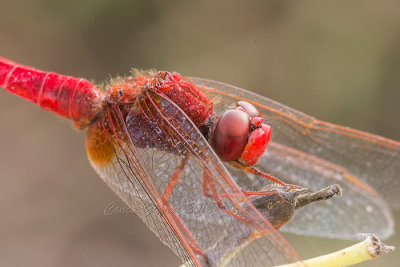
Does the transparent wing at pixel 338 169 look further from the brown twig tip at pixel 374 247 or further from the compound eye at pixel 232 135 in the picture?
the brown twig tip at pixel 374 247

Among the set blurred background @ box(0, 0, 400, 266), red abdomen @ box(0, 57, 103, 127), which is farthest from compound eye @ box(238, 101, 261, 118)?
blurred background @ box(0, 0, 400, 266)

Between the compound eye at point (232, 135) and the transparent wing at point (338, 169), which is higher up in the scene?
the compound eye at point (232, 135)

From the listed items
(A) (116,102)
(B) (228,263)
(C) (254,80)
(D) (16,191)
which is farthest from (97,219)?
(B) (228,263)

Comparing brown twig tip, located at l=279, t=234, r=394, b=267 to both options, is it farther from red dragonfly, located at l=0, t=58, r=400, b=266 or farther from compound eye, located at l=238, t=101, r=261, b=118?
compound eye, located at l=238, t=101, r=261, b=118

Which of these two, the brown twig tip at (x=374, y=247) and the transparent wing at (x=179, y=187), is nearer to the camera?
the brown twig tip at (x=374, y=247)

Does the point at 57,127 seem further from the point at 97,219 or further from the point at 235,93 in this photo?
the point at 235,93

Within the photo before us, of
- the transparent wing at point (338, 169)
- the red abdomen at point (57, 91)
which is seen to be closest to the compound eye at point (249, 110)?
the transparent wing at point (338, 169)

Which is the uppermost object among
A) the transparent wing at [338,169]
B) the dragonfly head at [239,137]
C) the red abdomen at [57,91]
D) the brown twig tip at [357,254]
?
the red abdomen at [57,91]

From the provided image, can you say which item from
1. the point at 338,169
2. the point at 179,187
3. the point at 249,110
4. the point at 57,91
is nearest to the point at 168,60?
the point at 57,91
